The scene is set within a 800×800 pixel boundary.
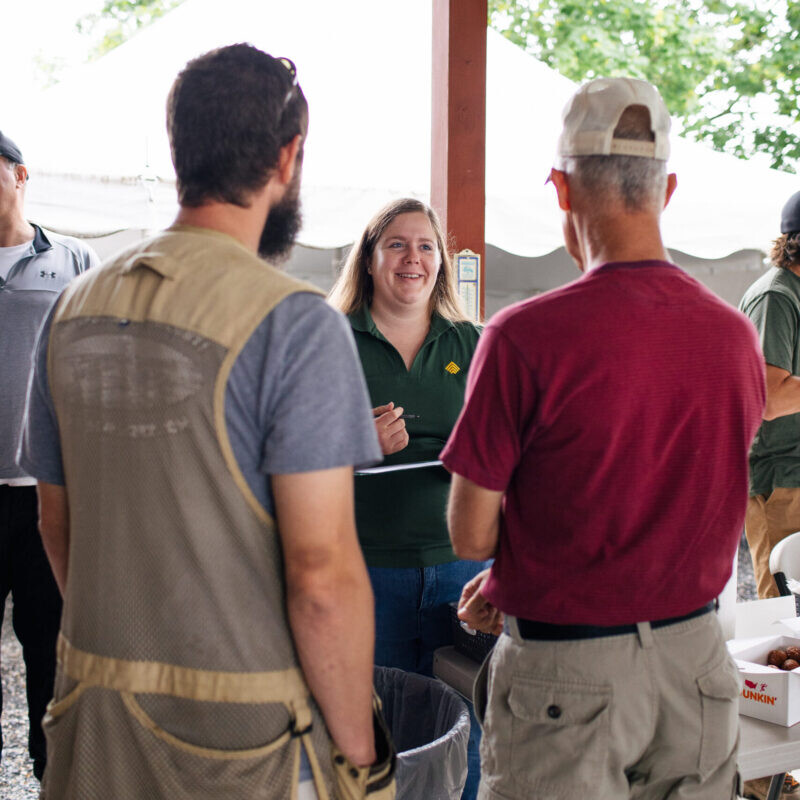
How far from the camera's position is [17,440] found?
257cm

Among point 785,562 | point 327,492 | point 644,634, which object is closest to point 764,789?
point 785,562

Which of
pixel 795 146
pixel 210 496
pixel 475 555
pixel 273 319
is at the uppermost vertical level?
pixel 795 146

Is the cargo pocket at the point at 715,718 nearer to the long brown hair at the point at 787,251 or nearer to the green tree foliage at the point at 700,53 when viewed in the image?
the long brown hair at the point at 787,251

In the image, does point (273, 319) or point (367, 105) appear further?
Answer: point (367, 105)

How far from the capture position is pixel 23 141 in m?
3.30

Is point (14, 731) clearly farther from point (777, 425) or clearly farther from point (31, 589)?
point (777, 425)

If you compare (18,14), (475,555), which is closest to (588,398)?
(475,555)

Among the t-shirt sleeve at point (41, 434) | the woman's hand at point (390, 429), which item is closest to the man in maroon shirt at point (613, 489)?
the t-shirt sleeve at point (41, 434)

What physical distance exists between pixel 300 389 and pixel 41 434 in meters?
0.42

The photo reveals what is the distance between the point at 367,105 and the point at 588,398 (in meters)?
3.06

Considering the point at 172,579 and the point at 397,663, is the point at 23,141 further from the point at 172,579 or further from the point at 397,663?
the point at 172,579

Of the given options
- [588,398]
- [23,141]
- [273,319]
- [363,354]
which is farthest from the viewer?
[23,141]

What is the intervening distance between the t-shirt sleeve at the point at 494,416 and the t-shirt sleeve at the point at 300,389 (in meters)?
0.24

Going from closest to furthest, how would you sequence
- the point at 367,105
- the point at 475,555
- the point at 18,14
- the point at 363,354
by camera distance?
1. the point at 475,555
2. the point at 363,354
3. the point at 367,105
4. the point at 18,14
